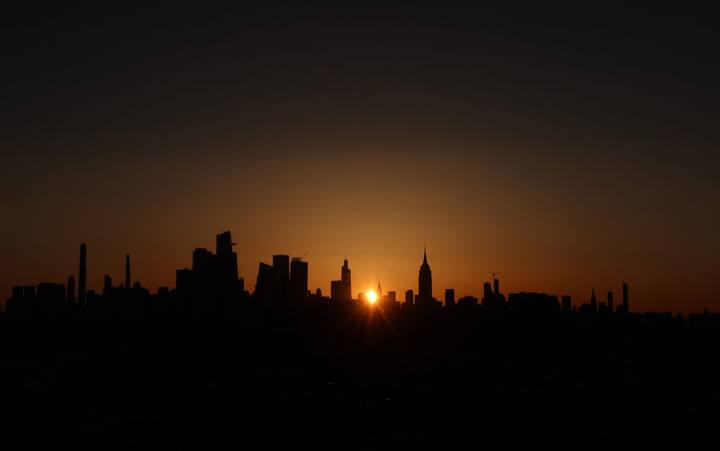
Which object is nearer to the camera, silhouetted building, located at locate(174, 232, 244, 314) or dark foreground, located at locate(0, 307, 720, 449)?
dark foreground, located at locate(0, 307, 720, 449)

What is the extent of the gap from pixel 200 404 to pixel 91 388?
58.9ft

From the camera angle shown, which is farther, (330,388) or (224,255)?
(224,255)

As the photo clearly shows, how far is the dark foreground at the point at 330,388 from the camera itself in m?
71.9

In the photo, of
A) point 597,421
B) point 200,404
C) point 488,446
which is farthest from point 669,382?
point 200,404

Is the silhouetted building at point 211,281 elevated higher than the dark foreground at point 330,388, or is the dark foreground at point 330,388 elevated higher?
the silhouetted building at point 211,281

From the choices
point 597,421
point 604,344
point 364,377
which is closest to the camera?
point 597,421

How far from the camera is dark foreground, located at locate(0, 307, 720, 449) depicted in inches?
2832

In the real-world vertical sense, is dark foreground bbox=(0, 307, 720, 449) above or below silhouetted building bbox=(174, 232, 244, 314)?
below

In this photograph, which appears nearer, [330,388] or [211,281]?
[330,388]

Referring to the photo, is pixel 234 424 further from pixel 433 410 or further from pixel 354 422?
pixel 433 410

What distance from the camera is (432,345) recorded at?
161375 mm

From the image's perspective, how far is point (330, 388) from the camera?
3807 inches

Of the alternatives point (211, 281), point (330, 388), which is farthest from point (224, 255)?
point (330, 388)

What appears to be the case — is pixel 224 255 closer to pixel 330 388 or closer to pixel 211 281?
pixel 211 281
